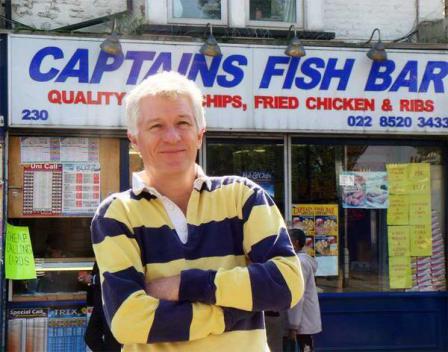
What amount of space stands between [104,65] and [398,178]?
11.7 ft

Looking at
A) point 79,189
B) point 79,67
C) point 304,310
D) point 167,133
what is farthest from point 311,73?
point 167,133

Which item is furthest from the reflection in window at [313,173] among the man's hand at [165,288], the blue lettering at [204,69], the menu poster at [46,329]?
the man's hand at [165,288]

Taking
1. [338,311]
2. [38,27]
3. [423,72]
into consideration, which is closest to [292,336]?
[338,311]

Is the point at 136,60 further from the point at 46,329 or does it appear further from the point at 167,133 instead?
the point at 167,133

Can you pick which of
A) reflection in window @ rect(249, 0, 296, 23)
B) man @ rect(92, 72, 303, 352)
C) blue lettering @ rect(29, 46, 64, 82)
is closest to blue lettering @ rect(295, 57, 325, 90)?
reflection in window @ rect(249, 0, 296, 23)

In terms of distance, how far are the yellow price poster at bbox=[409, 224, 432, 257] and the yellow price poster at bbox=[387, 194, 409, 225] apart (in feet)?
0.48

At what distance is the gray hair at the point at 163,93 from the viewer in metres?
2.10

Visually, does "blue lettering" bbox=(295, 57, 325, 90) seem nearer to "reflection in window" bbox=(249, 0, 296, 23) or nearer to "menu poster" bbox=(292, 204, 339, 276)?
"reflection in window" bbox=(249, 0, 296, 23)

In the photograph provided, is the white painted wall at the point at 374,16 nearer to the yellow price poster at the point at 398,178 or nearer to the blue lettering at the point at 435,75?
the blue lettering at the point at 435,75

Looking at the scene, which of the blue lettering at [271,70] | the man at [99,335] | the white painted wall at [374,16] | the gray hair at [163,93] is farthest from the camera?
the white painted wall at [374,16]

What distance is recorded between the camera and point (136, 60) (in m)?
6.89

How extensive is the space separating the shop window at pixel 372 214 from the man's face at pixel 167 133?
538cm

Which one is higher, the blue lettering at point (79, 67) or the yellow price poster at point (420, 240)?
the blue lettering at point (79, 67)

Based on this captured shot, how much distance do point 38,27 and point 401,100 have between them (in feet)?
13.4
